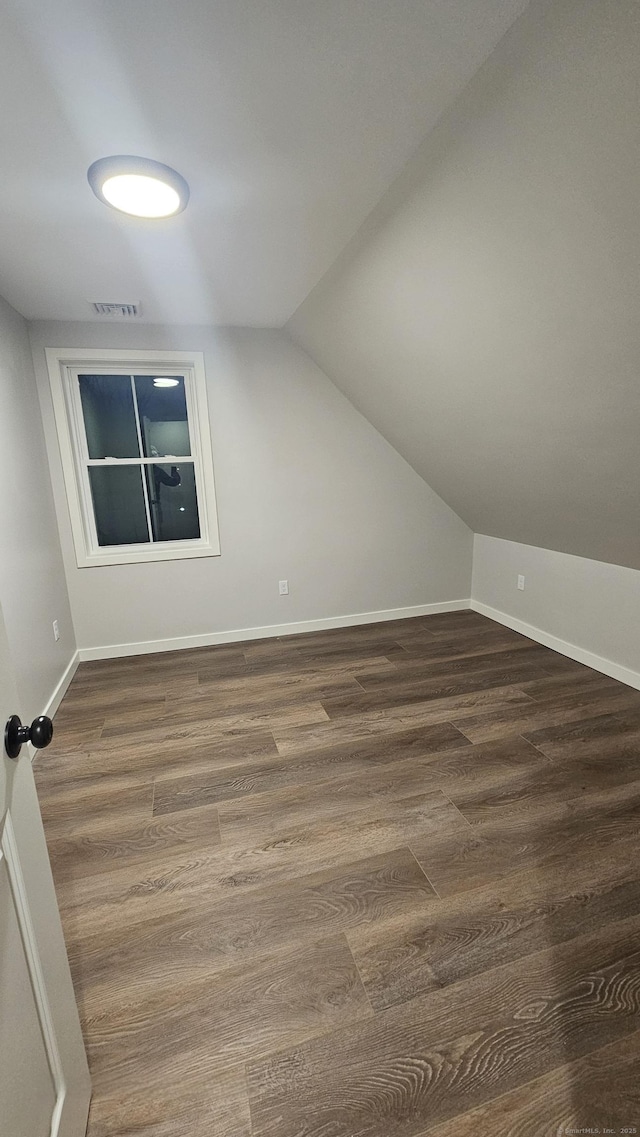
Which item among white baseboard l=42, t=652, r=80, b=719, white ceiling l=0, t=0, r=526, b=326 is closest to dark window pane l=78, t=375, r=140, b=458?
white ceiling l=0, t=0, r=526, b=326

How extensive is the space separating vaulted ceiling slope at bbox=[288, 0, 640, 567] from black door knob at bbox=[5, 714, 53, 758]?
1.70 meters

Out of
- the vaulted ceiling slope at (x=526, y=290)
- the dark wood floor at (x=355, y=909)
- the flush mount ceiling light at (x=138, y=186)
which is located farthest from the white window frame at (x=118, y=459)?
the flush mount ceiling light at (x=138, y=186)

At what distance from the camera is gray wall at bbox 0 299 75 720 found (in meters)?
2.19

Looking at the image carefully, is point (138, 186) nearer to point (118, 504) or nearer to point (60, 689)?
point (118, 504)

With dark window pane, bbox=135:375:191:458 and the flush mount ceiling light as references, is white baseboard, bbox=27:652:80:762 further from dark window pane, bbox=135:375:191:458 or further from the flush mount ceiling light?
the flush mount ceiling light

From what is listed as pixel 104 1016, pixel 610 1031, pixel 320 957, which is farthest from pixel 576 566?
pixel 104 1016

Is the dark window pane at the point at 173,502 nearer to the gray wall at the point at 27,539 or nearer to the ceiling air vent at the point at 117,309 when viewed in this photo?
the gray wall at the point at 27,539

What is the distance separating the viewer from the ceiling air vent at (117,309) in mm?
2586

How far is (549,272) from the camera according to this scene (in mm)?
1440

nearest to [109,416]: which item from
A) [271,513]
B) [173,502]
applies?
[173,502]

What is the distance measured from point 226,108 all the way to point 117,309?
1718 mm

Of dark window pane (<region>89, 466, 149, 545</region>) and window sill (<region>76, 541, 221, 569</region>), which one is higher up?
dark window pane (<region>89, 466, 149, 545</region>)

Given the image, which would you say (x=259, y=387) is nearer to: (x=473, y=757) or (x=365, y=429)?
(x=365, y=429)

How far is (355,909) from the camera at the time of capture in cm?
140
